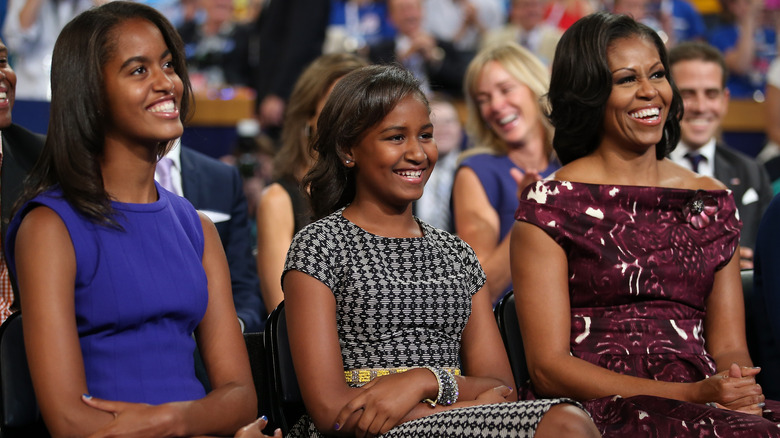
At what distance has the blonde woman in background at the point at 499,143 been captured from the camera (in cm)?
386

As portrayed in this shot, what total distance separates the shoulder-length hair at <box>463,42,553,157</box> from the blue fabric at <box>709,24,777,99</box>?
3.98 meters

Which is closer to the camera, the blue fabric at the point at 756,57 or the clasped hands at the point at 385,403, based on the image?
the clasped hands at the point at 385,403

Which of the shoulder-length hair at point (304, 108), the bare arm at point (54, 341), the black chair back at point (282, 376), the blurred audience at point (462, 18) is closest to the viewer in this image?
the bare arm at point (54, 341)

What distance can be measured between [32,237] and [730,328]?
1876 mm

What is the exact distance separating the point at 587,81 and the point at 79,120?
1436 millimetres

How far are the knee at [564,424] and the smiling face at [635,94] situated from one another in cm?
105

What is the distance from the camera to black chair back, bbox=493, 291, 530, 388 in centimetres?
284

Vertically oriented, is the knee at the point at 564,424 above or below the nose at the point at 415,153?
below

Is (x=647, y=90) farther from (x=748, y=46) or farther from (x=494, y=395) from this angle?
(x=748, y=46)

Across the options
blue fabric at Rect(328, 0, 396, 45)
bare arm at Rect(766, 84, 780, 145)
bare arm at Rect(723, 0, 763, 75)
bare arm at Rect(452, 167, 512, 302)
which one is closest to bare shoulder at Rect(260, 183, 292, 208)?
bare arm at Rect(452, 167, 512, 302)

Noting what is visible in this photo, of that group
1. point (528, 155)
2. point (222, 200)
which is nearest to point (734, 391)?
point (528, 155)

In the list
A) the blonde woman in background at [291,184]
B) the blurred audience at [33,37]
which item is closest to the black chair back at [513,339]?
the blonde woman in background at [291,184]

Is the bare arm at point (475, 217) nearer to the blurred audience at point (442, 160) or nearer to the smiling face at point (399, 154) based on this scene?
the smiling face at point (399, 154)

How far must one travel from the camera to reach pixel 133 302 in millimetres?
2135
